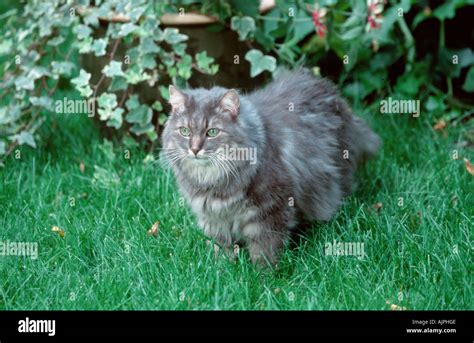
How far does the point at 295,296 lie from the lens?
3420 millimetres

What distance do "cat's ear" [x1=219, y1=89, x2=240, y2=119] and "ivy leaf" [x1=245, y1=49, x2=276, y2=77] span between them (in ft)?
3.75

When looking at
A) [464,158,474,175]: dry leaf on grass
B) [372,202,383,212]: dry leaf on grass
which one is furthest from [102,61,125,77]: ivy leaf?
[464,158,474,175]: dry leaf on grass

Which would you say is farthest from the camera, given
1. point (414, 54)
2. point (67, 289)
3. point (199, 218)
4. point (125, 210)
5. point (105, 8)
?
point (414, 54)

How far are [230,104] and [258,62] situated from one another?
46.6 inches

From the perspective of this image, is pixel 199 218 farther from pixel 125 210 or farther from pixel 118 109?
pixel 118 109

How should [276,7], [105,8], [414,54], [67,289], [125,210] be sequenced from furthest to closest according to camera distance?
[414,54] → [276,7] → [105,8] → [125,210] → [67,289]

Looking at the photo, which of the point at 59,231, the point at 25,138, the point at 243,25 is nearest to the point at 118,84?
the point at 25,138

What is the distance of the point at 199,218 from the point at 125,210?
1.89 ft

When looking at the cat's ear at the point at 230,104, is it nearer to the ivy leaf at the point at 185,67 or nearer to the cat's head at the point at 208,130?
the cat's head at the point at 208,130

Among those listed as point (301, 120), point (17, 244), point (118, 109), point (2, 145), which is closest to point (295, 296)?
point (301, 120)

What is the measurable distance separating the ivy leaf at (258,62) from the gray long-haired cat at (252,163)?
20.4 inches

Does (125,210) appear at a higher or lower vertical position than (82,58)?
lower

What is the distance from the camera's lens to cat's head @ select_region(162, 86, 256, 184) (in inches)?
137

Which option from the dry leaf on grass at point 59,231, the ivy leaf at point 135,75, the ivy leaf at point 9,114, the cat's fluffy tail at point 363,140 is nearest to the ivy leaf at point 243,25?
the ivy leaf at point 135,75
